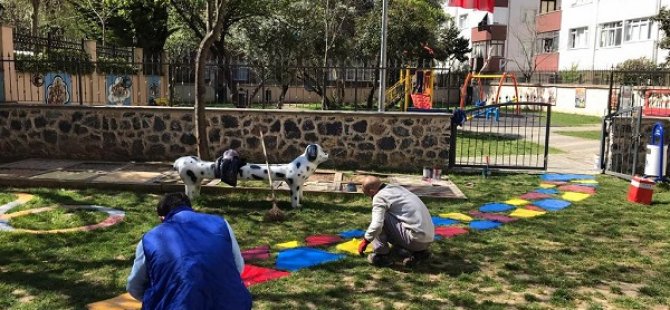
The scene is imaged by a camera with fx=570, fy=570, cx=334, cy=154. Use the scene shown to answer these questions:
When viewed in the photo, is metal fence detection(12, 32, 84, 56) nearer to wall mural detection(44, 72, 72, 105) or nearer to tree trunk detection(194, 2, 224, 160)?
wall mural detection(44, 72, 72, 105)

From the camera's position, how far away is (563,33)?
42719 mm

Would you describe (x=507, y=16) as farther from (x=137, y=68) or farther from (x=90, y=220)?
(x=90, y=220)

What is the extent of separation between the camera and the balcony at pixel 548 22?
44031 mm

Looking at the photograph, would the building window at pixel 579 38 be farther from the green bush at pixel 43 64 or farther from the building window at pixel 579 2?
the green bush at pixel 43 64

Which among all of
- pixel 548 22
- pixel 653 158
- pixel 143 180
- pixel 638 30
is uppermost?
pixel 548 22

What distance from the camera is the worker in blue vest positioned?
2.96 meters

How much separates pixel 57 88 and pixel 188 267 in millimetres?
19145

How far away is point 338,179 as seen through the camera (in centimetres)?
1059

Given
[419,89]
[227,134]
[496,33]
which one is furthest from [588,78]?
[227,134]

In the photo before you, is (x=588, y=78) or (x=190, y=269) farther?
(x=588, y=78)

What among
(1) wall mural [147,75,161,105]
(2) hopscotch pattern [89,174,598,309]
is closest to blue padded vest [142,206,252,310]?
(2) hopscotch pattern [89,174,598,309]

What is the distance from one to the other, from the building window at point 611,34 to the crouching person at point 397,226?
34.8 m

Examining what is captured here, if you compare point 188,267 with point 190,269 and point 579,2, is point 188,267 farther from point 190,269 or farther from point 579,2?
point 579,2

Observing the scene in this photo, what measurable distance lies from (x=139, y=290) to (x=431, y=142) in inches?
365
